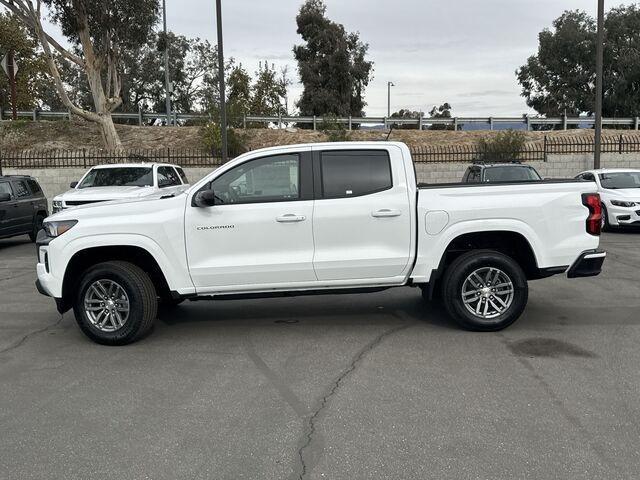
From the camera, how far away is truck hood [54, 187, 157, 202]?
12023mm

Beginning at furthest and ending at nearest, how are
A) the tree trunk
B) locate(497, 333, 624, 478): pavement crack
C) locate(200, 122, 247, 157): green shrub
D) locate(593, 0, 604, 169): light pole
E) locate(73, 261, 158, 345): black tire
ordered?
the tree trunk < locate(200, 122, 247, 157): green shrub < locate(593, 0, 604, 169): light pole < locate(73, 261, 158, 345): black tire < locate(497, 333, 624, 478): pavement crack

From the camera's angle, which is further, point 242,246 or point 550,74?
point 550,74

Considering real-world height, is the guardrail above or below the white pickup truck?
above

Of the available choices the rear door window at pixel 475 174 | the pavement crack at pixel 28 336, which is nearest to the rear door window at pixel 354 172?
the pavement crack at pixel 28 336

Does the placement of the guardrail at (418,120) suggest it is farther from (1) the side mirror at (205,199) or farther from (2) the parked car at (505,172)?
(1) the side mirror at (205,199)

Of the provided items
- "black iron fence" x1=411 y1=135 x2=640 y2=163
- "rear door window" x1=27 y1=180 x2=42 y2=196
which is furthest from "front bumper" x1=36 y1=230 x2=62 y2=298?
"black iron fence" x1=411 y1=135 x2=640 y2=163

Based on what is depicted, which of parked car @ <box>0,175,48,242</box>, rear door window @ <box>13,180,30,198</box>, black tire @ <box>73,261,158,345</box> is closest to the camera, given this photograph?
black tire @ <box>73,261,158,345</box>

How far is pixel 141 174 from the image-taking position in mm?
13820

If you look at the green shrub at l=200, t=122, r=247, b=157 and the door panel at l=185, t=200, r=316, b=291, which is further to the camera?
the green shrub at l=200, t=122, r=247, b=157

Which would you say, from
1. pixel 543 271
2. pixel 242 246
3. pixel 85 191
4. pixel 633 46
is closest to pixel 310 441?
pixel 242 246

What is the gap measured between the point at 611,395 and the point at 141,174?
462 inches

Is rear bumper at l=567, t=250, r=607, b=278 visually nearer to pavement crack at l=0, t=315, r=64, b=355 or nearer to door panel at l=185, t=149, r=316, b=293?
door panel at l=185, t=149, r=316, b=293

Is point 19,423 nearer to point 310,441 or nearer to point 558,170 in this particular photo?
point 310,441

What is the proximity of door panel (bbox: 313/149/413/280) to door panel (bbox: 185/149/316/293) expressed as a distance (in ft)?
0.50
